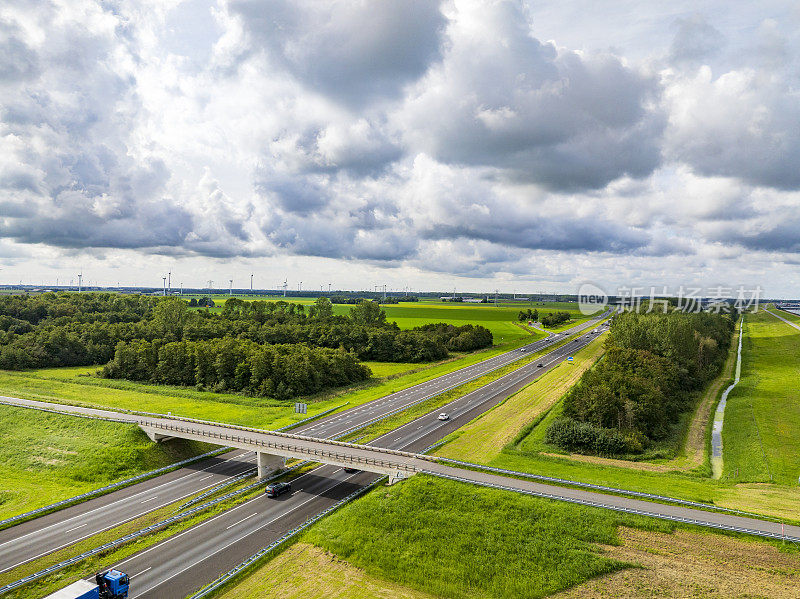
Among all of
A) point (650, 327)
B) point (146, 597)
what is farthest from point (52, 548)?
point (650, 327)

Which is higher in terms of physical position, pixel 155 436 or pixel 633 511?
pixel 633 511

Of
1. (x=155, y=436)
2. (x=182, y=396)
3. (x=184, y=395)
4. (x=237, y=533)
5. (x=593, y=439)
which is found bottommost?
(x=182, y=396)

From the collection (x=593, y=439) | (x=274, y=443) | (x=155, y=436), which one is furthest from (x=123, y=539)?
(x=593, y=439)

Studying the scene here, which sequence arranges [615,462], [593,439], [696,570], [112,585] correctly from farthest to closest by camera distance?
[593,439] → [615,462] → [696,570] → [112,585]

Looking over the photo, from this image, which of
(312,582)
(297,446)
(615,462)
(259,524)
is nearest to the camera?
(312,582)

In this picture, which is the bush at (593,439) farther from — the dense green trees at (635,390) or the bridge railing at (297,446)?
the bridge railing at (297,446)

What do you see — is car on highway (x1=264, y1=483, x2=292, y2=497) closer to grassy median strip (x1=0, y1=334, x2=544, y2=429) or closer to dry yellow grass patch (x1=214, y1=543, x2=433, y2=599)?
dry yellow grass patch (x1=214, y1=543, x2=433, y2=599)

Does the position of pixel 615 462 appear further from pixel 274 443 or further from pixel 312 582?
pixel 274 443
